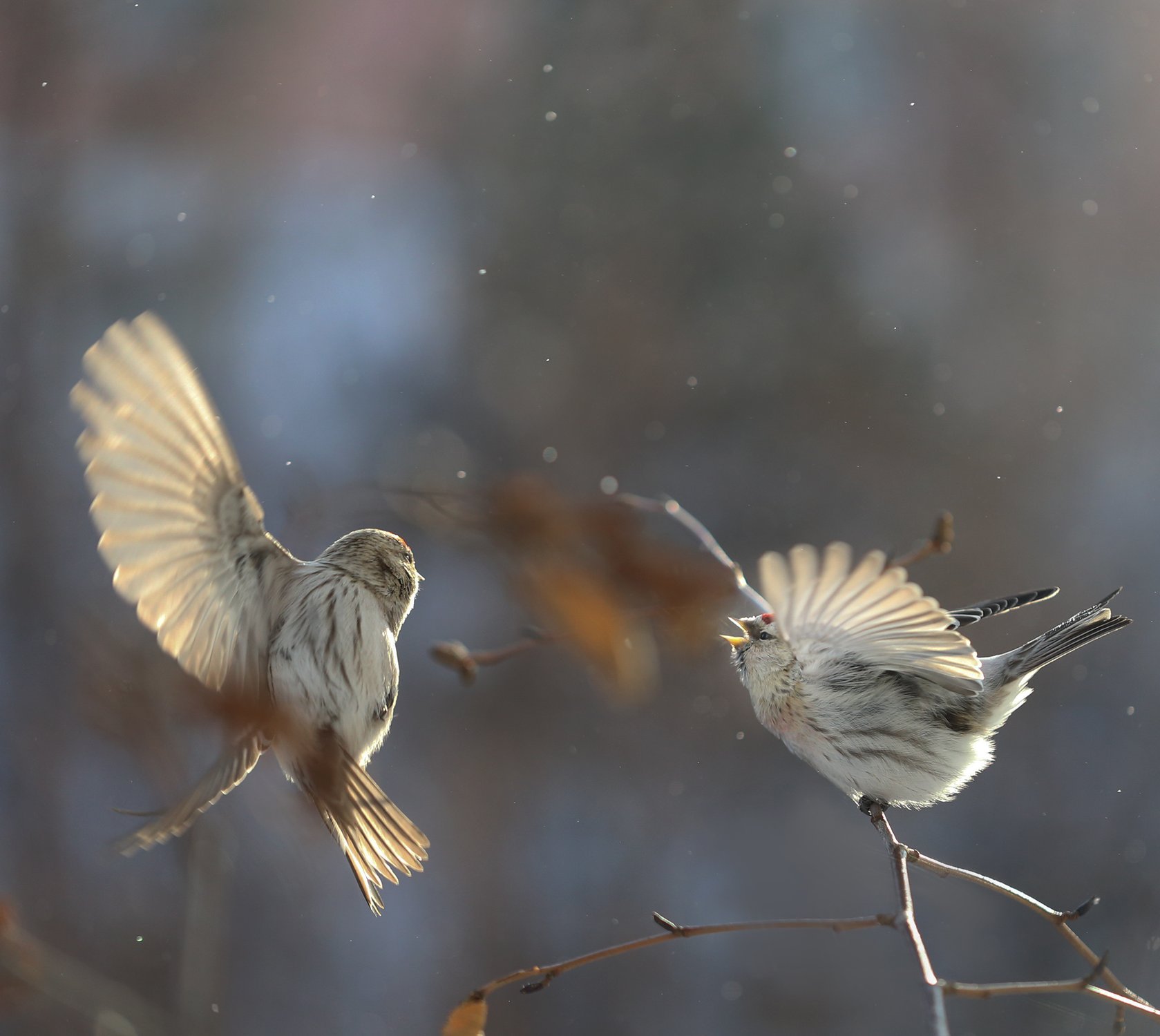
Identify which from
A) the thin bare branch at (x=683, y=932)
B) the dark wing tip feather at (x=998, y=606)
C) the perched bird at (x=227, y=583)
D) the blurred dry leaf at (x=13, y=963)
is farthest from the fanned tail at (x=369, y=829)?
the dark wing tip feather at (x=998, y=606)

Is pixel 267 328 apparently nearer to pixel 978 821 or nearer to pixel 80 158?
pixel 80 158

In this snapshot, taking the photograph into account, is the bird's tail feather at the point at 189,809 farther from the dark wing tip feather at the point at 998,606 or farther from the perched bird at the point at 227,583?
the dark wing tip feather at the point at 998,606

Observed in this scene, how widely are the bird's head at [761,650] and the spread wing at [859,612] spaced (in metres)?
0.08

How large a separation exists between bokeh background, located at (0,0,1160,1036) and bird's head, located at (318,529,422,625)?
5.41ft

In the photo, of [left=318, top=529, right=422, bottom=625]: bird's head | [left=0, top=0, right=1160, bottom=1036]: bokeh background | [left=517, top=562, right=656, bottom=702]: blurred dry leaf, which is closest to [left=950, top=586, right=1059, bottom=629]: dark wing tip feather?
[left=318, top=529, right=422, bottom=625]: bird's head

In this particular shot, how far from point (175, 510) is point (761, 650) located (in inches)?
25.2

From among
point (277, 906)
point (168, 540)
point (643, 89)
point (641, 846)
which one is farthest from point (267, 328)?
point (168, 540)

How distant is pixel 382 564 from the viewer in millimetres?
1000

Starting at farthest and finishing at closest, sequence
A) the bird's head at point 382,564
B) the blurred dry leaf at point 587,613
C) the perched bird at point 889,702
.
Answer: the perched bird at point 889,702, the bird's head at point 382,564, the blurred dry leaf at point 587,613

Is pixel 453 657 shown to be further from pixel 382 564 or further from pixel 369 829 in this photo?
pixel 382 564

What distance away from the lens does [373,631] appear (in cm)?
96

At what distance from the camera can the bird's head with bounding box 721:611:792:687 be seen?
1167 mm

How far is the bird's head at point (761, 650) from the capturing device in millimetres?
1167

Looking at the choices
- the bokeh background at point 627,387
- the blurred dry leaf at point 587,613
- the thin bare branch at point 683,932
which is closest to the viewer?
the blurred dry leaf at point 587,613
